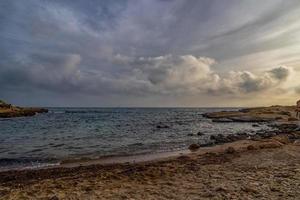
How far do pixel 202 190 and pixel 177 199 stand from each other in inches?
51.2

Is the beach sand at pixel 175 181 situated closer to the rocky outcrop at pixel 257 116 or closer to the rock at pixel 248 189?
the rock at pixel 248 189

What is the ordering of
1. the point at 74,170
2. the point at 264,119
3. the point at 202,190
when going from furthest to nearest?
the point at 264,119 < the point at 74,170 < the point at 202,190

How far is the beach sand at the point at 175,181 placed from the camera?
9.73 m

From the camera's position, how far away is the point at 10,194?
10375mm

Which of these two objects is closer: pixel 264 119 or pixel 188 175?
pixel 188 175

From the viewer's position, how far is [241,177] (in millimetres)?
11773

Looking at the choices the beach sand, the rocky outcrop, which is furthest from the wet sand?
the rocky outcrop

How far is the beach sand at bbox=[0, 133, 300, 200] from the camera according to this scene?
9.73 meters

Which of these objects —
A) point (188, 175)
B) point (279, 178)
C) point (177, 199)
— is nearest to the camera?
point (177, 199)

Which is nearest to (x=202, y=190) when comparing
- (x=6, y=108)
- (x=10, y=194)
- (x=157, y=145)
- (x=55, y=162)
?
(x=10, y=194)

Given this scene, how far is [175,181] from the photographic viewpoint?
1159 centimetres

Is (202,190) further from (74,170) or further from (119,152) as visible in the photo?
(119,152)

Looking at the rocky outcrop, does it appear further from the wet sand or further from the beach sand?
the beach sand

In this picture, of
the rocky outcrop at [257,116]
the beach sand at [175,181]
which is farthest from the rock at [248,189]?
the rocky outcrop at [257,116]
